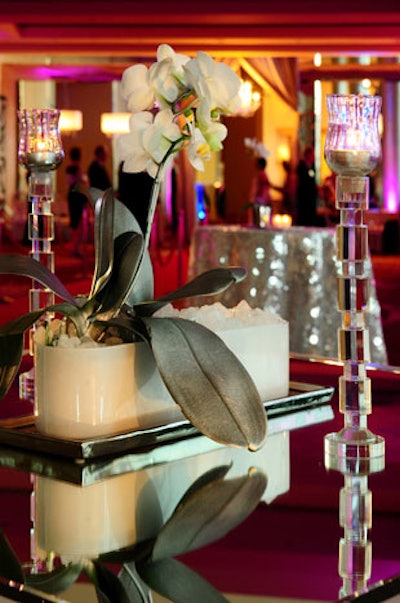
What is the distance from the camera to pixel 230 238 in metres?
5.63

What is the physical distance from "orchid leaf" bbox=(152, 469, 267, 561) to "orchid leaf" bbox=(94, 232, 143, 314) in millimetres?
232

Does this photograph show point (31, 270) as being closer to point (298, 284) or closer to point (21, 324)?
point (21, 324)

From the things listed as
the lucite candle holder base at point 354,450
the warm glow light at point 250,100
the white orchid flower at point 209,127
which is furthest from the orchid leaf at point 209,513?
the warm glow light at point 250,100

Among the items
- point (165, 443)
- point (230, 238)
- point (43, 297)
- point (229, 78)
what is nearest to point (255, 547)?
point (165, 443)

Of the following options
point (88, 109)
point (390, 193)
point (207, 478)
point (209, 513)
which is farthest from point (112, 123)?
point (209, 513)

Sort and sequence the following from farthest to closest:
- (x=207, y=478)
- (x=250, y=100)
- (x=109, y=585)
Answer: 1. (x=250, y=100)
2. (x=207, y=478)
3. (x=109, y=585)

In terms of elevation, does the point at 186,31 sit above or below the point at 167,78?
above

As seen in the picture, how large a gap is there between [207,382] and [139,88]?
1.07 feet

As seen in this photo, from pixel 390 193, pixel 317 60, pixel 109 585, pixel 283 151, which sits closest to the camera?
pixel 109 585

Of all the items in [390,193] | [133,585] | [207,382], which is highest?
[390,193]

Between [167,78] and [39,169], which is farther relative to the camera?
[39,169]

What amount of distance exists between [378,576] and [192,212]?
10.5 meters

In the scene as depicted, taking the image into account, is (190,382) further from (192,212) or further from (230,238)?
(192,212)

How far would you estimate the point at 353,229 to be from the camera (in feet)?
4.26
